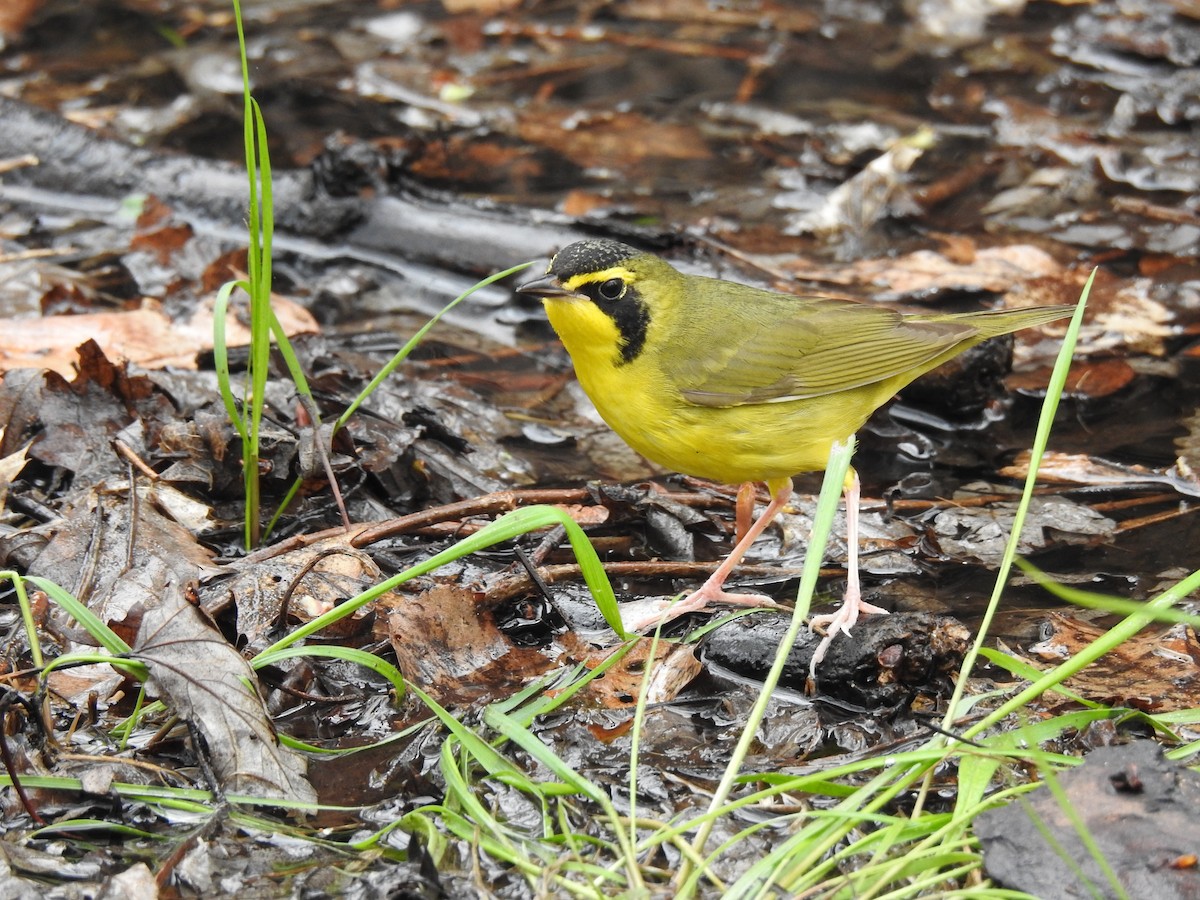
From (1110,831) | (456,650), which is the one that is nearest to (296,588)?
(456,650)

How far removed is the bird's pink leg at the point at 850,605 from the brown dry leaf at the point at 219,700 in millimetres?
1578

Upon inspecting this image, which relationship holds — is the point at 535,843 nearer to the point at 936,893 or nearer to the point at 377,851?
the point at 377,851

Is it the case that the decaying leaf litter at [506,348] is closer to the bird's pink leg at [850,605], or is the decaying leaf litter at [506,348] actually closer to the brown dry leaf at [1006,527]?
the brown dry leaf at [1006,527]

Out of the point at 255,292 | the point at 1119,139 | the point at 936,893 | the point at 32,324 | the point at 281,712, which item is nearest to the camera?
the point at 936,893

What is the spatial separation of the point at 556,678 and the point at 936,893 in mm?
1398

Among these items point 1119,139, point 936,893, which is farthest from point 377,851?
point 1119,139

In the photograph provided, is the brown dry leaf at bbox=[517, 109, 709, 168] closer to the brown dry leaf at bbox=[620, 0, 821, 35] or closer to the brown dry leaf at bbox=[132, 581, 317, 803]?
the brown dry leaf at bbox=[620, 0, 821, 35]

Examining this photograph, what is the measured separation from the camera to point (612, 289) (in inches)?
186

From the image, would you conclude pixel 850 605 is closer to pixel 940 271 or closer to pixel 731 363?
pixel 731 363

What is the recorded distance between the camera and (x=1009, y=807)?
2.87 meters

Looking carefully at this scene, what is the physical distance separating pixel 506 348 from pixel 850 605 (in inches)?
120

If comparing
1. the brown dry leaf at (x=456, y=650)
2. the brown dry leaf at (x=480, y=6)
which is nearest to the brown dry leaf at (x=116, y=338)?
the brown dry leaf at (x=456, y=650)

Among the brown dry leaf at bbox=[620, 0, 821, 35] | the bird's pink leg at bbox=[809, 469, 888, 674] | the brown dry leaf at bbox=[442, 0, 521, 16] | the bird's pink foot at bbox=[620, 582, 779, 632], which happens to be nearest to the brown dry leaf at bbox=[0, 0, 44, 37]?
the brown dry leaf at bbox=[442, 0, 521, 16]

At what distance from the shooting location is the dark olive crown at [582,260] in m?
4.61
